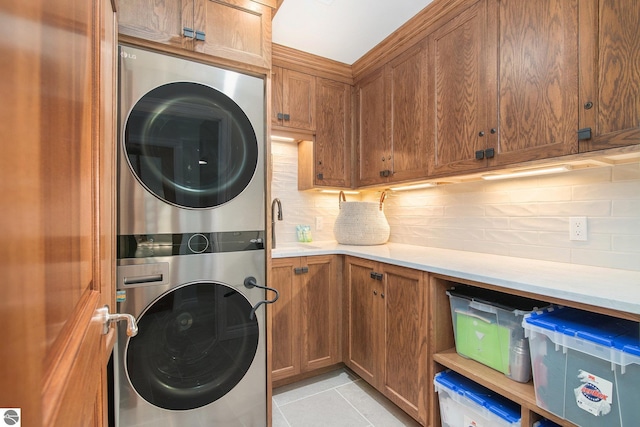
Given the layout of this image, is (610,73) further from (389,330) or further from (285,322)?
(285,322)

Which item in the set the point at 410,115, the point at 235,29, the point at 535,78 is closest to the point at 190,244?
the point at 235,29

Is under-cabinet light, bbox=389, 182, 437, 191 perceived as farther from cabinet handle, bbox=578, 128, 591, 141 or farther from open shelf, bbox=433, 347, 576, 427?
open shelf, bbox=433, 347, 576, 427

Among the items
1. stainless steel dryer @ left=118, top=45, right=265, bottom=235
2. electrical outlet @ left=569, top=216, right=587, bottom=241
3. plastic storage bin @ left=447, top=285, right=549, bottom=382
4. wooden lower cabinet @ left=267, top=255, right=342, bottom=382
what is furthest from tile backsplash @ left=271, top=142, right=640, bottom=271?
stainless steel dryer @ left=118, top=45, right=265, bottom=235

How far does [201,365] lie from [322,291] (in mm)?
999

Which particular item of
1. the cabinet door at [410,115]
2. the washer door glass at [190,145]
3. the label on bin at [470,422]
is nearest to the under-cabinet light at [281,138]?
the cabinet door at [410,115]

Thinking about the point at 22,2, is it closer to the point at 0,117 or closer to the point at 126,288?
the point at 0,117

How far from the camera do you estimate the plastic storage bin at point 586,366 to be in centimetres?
84

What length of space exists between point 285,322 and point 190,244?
40.3 inches

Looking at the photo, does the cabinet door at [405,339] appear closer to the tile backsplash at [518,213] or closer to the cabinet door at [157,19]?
the tile backsplash at [518,213]

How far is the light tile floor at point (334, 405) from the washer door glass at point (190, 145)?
4.59 ft

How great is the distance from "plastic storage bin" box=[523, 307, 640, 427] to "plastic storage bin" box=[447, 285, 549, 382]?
Result: 0.43ft

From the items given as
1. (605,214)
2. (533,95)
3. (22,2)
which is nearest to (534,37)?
(533,95)

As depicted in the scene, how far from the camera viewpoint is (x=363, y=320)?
198 centimetres

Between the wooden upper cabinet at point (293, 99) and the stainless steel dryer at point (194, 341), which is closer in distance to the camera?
the stainless steel dryer at point (194, 341)
